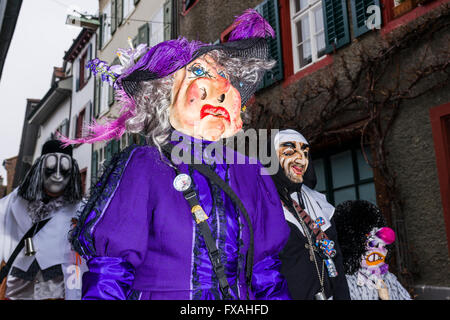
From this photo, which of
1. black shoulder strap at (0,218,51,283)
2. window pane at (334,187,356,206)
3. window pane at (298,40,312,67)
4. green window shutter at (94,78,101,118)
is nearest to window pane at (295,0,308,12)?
window pane at (298,40,312,67)

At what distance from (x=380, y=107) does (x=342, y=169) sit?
1.22 metres

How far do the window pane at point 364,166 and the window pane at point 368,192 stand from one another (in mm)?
118

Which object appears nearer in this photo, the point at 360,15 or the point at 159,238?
the point at 159,238

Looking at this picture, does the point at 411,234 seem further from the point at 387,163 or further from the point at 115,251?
the point at 115,251

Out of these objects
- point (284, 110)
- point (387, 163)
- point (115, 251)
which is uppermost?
point (284, 110)

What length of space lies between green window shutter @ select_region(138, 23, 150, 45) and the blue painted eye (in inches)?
432

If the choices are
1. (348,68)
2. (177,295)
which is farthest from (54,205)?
(348,68)

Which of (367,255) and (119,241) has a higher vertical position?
(119,241)

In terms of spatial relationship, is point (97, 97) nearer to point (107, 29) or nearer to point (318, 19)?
point (107, 29)

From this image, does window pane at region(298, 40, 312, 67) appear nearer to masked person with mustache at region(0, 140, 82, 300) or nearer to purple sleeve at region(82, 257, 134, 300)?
masked person with mustache at region(0, 140, 82, 300)

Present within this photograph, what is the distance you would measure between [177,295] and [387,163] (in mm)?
4466

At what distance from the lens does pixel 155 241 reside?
1.52 metres

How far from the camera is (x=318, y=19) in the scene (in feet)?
22.4

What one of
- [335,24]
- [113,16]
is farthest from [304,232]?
[113,16]
